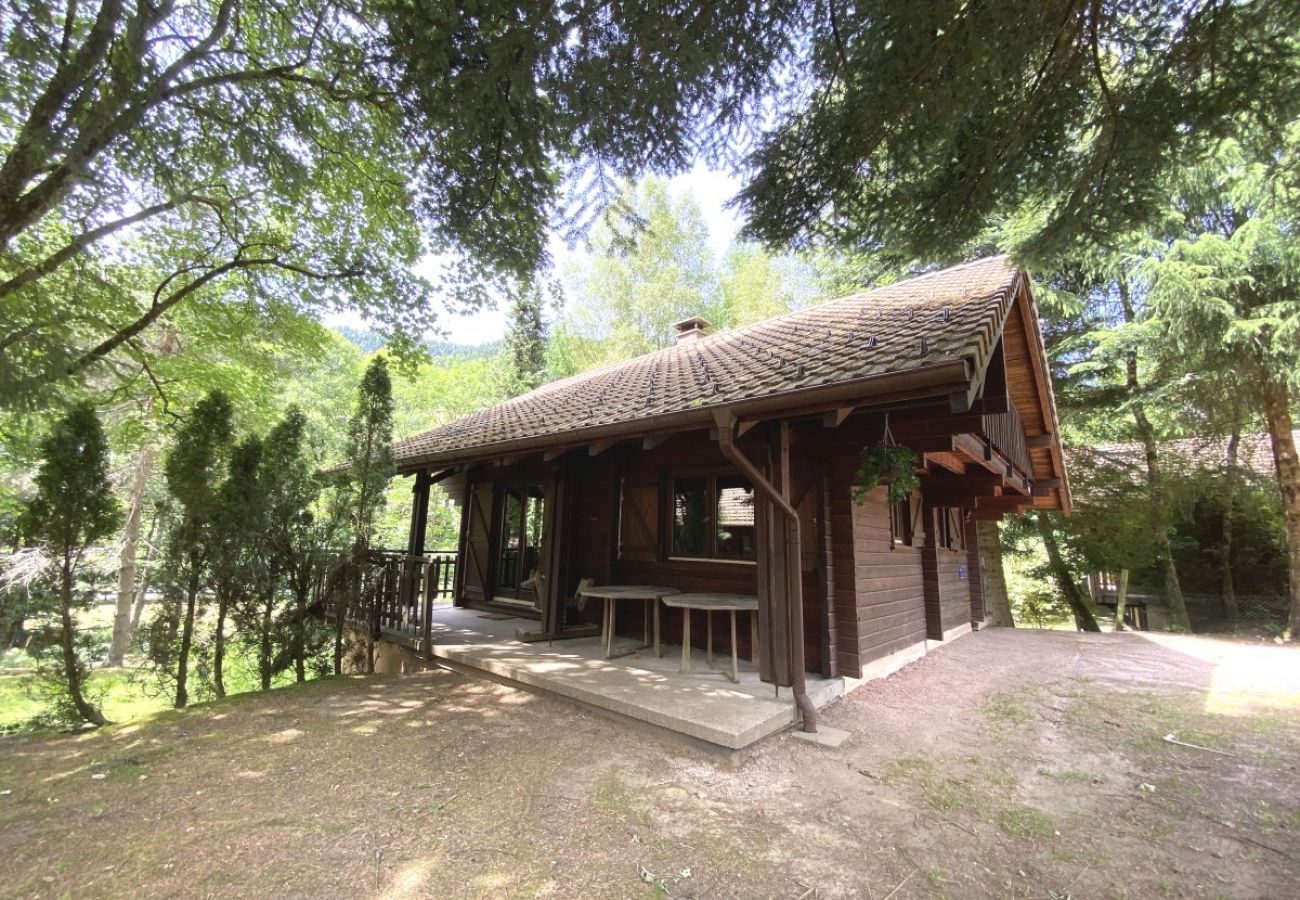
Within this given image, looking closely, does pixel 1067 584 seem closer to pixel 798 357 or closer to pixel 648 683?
pixel 798 357

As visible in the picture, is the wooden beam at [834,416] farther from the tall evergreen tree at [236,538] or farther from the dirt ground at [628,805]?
the tall evergreen tree at [236,538]

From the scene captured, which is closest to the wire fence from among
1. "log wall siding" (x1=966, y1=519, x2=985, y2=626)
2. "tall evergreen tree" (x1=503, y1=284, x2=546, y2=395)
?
"log wall siding" (x1=966, y1=519, x2=985, y2=626)

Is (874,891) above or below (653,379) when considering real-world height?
below

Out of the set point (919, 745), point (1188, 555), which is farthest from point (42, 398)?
point (1188, 555)

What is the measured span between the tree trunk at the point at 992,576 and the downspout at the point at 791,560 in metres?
8.47

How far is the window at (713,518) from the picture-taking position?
5289 mm

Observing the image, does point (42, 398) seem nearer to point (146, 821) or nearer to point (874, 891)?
point (146, 821)

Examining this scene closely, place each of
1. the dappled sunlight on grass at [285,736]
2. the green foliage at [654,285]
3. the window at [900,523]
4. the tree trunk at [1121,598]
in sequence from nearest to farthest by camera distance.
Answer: the dappled sunlight on grass at [285,736]
the window at [900,523]
the tree trunk at [1121,598]
the green foliage at [654,285]

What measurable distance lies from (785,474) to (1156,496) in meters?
11.0

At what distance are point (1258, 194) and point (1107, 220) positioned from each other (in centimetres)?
755

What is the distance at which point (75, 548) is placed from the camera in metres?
3.97

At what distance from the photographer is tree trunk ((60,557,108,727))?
155 inches

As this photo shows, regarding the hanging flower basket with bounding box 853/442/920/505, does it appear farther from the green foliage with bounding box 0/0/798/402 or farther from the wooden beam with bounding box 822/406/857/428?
the green foliage with bounding box 0/0/798/402

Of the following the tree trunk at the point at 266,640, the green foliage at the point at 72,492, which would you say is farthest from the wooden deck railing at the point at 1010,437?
the green foliage at the point at 72,492
